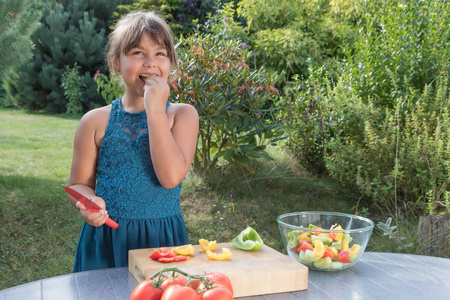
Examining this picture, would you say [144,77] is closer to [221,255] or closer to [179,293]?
[221,255]

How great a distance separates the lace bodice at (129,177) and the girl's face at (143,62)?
0.18 meters

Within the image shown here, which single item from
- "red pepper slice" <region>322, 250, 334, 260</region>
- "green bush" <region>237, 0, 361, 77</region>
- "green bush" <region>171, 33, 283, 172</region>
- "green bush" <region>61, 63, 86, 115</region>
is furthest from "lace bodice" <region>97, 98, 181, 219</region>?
"green bush" <region>61, 63, 86, 115</region>

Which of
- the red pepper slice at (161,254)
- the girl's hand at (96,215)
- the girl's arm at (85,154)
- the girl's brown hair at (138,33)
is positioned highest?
the girl's brown hair at (138,33)

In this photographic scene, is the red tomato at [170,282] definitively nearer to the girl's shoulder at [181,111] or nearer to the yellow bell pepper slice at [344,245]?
the yellow bell pepper slice at [344,245]

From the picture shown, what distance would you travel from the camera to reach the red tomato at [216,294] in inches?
37.2

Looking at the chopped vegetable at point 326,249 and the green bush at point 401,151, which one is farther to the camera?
the green bush at point 401,151

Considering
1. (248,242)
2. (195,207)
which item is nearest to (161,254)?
(248,242)

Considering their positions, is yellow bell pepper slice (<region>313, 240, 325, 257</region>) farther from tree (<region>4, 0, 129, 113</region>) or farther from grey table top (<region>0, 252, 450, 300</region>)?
tree (<region>4, 0, 129, 113</region>)

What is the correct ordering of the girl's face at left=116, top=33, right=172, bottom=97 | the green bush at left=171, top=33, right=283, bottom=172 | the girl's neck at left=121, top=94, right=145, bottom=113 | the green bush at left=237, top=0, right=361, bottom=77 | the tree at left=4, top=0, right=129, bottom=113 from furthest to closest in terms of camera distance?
the tree at left=4, top=0, right=129, bottom=113, the green bush at left=237, top=0, right=361, bottom=77, the green bush at left=171, top=33, right=283, bottom=172, the girl's neck at left=121, top=94, right=145, bottom=113, the girl's face at left=116, top=33, right=172, bottom=97

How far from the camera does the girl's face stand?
1714 mm

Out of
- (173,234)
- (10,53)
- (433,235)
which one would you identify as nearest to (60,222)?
(10,53)

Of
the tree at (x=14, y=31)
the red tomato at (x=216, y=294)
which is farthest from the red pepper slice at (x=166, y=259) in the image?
the tree at (x=14, y=31)

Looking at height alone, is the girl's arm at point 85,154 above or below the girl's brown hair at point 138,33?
below

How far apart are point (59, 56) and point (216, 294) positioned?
10.8 meters
